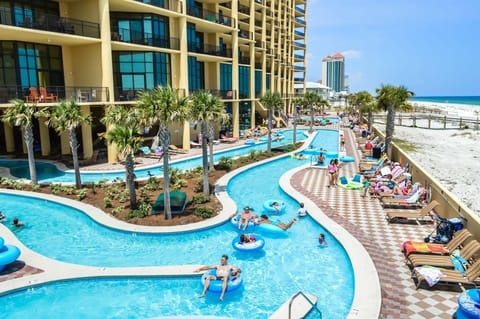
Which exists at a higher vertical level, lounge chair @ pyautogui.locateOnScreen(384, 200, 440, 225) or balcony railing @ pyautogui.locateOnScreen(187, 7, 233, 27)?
balcony railing @ pyautogui.locateOnScreen(187, 7, 233, 27)

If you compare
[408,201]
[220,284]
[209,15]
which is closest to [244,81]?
[209,15]

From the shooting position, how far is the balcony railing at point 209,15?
1341 inches

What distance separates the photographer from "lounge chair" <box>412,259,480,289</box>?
940 centimetres

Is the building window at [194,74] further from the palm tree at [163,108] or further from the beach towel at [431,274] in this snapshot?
the beach towel at [431,274]

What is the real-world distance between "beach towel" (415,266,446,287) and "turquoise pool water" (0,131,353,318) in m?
1.92

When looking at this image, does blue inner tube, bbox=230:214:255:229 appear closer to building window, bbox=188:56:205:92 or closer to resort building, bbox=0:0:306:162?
resort building, bbox=0:0:306:162

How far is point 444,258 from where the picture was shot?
10375 millimetres

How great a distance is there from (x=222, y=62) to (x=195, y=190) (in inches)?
982

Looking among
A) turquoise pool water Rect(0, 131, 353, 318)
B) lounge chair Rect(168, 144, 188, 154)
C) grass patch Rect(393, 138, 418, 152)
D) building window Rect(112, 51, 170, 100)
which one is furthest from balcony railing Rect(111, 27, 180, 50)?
grass patch Rect(393, 138, 418, 152)

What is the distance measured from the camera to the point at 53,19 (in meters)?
25.5

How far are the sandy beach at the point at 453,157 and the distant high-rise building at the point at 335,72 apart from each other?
14549cm

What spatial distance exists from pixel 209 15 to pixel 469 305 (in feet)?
116

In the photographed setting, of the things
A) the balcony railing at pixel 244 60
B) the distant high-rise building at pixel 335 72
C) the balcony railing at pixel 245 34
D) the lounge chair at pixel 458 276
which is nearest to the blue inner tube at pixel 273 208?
the lounge chair at pixel 458 276

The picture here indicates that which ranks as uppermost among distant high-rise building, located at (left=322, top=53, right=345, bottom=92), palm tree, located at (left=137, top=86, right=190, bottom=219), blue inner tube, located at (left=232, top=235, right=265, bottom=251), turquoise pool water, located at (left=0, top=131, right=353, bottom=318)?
distant high-rise building, located at (left=322, top=53, right=345, bottom=92)
